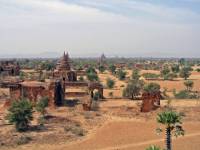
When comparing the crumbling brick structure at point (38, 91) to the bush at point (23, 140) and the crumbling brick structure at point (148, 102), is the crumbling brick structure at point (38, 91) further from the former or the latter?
the bush at point (23, 140)

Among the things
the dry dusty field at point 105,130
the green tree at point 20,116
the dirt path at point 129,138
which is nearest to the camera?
the dirt path at point 129,138

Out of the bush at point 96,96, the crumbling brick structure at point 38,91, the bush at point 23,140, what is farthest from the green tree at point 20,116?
the bush at point 96,96

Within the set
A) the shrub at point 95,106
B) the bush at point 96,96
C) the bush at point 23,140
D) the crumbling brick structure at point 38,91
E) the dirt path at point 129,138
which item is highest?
the crumbling brick structure at point 38,91

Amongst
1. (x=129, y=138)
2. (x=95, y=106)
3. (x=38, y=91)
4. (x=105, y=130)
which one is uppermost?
(x=38, y=91)

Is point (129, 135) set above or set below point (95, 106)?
below

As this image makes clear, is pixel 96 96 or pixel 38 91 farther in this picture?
pixel 96 96

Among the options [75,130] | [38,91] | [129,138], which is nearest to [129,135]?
[129,138]

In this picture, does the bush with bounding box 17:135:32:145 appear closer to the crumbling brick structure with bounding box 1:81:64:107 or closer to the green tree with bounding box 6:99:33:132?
the green tree with bounding box 6:99:33:132

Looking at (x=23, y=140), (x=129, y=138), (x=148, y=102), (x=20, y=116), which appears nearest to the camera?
(x=23, y=140)

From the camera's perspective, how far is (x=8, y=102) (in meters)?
A: 45.4

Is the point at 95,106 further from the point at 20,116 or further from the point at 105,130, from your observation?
the point at 20,116

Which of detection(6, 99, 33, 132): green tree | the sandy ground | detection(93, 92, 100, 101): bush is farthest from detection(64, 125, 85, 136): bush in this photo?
detection(93, 92, 100, 101): bush

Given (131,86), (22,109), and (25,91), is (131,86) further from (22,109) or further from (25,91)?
(22,109)

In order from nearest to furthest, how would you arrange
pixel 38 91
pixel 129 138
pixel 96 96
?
pixel 129 138
pixel 38 91
pixel 96 96
